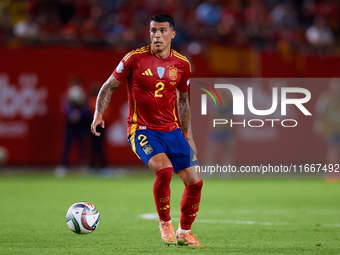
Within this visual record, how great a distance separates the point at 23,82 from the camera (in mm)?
17516

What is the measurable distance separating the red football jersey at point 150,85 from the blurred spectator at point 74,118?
10.1 meters

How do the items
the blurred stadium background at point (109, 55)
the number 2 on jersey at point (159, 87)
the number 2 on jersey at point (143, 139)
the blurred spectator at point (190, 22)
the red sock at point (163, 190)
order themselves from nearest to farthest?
the red sock at point (163, 190), the number 2 on jersey at point (143, 139), the number 2 on jersey at point (159, 87), the blurred stadium background at point (109, 55), the blurred spectator at point (190, 22)

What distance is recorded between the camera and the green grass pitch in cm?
661

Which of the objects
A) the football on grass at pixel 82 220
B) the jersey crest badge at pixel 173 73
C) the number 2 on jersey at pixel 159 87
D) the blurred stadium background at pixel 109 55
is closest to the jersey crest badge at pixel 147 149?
the number 2 on jersey at pixel 159 87

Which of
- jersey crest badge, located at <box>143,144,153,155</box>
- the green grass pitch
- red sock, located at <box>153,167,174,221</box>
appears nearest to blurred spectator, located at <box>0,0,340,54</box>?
the green grass pitch

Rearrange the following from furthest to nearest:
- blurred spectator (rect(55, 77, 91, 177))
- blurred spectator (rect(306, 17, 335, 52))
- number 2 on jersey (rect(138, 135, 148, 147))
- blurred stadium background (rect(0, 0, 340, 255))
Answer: blurred spectator (rect(306, 17, 335, 52))
blurred spectator (rect(55, 77, 91, 177))
blurred stadium background (rect(0, 0, 340, 255))
number 2 on jersey (rect(138, 135, 148, 147))

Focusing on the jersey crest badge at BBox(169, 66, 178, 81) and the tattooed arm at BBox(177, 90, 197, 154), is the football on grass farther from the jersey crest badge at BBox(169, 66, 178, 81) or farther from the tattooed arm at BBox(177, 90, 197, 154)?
the jersey crest badge at BBox(169, 66, 178, 81)

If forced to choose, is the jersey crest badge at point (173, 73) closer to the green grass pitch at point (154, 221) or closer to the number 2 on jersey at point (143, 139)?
the number 2 on jersey at point (143, 139)

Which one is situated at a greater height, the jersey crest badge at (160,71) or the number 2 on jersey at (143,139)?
the jersey crest badge at (160,71)

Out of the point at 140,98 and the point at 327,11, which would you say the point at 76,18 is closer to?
the point at 327,11

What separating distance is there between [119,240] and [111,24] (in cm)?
1263

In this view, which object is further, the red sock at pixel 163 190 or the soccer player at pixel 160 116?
the soccer player at pixel 160 116

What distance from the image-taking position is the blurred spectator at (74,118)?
55.5ft

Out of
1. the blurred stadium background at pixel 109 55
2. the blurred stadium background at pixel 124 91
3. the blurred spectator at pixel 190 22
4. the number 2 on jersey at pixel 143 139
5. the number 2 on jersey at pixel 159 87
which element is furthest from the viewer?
the blurred spectator at pixel 190 22
